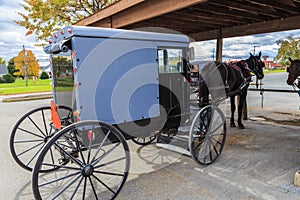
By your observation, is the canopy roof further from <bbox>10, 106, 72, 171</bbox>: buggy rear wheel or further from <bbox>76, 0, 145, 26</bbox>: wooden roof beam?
<bbox>10, 106, 72, 171</bbox>: buggy rear wheel

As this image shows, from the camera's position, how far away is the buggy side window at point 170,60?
3484 millimetres

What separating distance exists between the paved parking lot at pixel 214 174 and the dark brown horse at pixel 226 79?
1.07m

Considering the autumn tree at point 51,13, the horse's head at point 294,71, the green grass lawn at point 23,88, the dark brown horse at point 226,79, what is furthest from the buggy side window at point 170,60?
the green grass lawn at point 23,88

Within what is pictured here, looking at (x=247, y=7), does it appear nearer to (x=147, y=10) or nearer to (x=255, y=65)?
(x=255, y=65)

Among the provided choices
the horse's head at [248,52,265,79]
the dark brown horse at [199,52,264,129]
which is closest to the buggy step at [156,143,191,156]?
the dark brown horse at [199,52,264,129]

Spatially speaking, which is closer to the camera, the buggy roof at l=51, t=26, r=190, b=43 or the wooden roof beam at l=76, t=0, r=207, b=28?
the buggy roof at l=51, t=26, r=190, b=43

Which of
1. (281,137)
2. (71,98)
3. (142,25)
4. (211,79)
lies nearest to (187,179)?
(71,98)

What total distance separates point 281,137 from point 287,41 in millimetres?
9630

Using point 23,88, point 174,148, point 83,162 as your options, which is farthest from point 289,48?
point 23,88

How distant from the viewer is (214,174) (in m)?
3.43

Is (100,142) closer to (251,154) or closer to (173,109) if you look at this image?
(173,109)

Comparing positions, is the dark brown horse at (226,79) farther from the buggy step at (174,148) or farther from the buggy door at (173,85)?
the buggy step at (174,148)

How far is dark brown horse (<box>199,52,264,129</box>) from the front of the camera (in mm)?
4792

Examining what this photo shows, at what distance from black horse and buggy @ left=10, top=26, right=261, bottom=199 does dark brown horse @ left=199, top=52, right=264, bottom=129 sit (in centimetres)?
99
